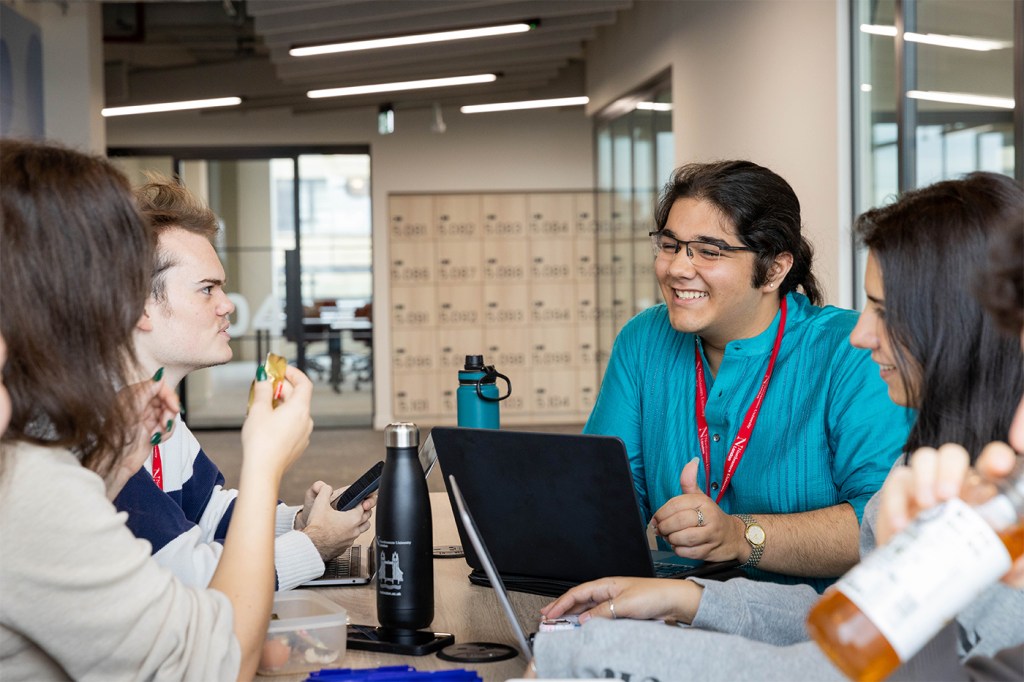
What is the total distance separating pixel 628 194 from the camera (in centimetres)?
828

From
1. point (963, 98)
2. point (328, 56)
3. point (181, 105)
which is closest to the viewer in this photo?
point (963, 98)

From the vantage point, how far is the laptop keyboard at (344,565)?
2.01 meters

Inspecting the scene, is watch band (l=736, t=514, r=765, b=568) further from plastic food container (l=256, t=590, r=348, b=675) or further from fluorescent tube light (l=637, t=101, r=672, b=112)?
fluorescent tube light (l=637, t=101, r=672, b=112)

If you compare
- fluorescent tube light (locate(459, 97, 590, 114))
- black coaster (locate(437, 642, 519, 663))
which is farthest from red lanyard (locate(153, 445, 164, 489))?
fluorescent tube light (locate(459, 97, 590, 114))

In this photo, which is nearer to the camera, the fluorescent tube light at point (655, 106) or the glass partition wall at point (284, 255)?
the fluorescent tube light at point (655, 106)

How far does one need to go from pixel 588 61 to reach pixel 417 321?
9.97 feet

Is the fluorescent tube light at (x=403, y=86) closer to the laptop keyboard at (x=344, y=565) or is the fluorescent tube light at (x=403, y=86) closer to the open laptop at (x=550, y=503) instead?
the laptop keyboard at (x=344, y=565)

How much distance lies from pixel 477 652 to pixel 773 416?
0.87 metres

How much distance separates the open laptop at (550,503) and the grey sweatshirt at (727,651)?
1.20 ft

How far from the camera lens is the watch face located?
6.18 ft

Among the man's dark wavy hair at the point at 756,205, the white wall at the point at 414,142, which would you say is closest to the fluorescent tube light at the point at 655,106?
the white wall at the point at 414,142

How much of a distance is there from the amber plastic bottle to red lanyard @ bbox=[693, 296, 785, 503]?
1.33m

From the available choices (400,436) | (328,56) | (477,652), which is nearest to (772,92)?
(328,56)

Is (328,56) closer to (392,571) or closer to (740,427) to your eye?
(740,427)
